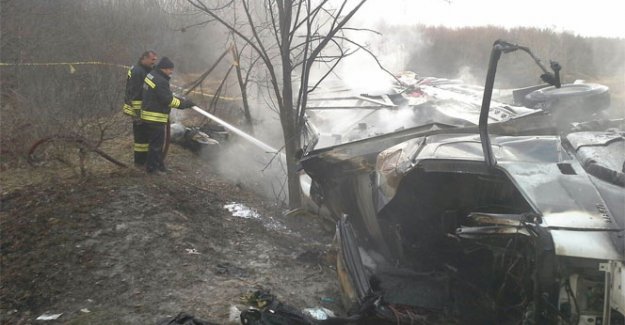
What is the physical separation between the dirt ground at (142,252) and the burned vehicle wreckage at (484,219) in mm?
624

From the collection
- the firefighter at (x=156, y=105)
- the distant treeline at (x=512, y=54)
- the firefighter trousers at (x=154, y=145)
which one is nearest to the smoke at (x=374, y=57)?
the distant treeline at (x=512, y=54)

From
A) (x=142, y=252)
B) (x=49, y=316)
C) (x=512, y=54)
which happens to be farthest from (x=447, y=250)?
(x=512, y=54)

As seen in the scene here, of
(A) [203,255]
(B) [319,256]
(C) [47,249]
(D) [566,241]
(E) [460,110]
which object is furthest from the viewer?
(E) [460,110]

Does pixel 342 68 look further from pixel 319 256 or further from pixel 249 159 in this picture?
pixel 319 256

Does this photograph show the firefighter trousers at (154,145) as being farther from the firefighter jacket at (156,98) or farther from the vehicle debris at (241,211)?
the vehicle debris at (241,211)

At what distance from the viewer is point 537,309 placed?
2.79 meters

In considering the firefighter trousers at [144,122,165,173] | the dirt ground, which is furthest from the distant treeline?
the dirt ground

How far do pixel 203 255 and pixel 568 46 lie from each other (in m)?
17.0

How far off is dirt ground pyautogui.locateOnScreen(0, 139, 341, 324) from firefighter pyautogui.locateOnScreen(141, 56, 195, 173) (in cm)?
33

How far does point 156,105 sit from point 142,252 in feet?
8.46

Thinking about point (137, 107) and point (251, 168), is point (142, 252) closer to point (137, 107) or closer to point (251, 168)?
point (137, 107)

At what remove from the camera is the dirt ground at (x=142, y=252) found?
366 centimetres

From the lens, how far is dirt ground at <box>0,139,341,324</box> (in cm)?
366

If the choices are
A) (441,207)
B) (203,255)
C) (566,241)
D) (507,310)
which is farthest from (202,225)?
(566,241)
